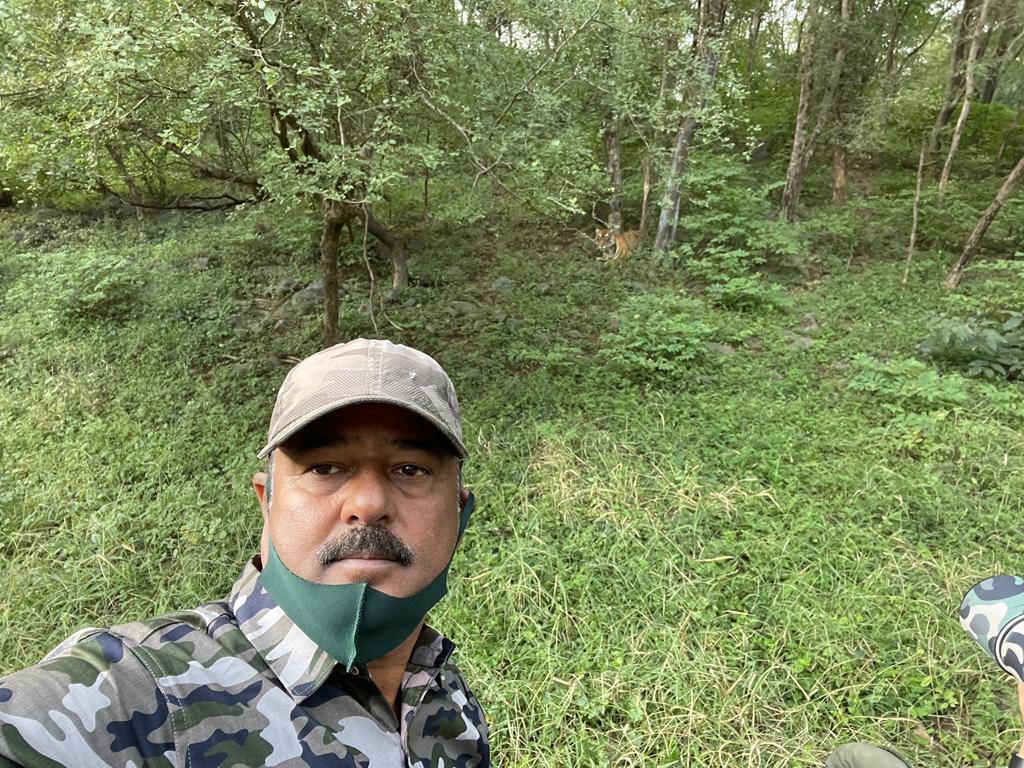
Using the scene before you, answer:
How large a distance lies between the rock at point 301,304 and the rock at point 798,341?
5916 millimetres

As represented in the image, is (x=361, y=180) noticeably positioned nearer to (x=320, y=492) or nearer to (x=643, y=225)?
(x=320, y=492)

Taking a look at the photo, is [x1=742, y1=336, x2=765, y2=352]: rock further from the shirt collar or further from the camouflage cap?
the shirt collar

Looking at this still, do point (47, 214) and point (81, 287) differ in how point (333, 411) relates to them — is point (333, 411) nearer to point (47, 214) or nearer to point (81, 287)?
point (81, 287)

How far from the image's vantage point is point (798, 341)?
6.69 m

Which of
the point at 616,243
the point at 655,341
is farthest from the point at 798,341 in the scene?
the point at 616,243

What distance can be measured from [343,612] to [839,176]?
12591 millimetres

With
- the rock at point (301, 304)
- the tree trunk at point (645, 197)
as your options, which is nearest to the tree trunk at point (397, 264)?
the rock at point (301, 304)

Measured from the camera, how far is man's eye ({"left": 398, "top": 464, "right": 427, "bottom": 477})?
1.06 metres

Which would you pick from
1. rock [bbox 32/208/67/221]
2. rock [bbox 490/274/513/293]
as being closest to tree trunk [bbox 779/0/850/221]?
rock [bbox 490/274/513/293]

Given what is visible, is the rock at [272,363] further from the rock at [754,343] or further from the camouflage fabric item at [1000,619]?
the camouflage fabric item at [1000,619]

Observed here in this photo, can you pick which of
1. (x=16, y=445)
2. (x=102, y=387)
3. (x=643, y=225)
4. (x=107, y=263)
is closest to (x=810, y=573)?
(x=16, y=445)

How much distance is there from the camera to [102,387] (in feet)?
18.1

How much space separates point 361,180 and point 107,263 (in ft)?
15.5

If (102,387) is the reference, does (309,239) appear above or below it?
above
